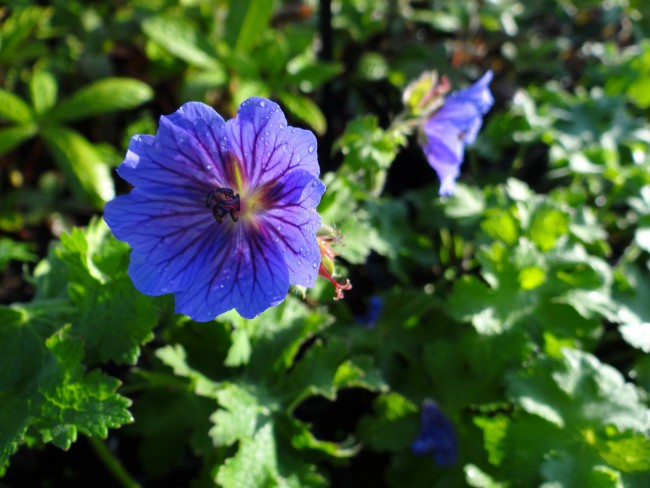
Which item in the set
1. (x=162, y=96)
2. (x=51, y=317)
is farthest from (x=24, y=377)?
(x=162, y=96)

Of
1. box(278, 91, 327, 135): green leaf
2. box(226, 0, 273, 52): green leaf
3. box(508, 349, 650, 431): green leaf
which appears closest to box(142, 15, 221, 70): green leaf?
box(226, 0, 273, 52): green leaf

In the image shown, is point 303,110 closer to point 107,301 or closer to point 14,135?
point 14,135

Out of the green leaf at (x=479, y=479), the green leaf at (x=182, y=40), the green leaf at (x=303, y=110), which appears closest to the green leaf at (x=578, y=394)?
the green leaf at (x=479, y=479)

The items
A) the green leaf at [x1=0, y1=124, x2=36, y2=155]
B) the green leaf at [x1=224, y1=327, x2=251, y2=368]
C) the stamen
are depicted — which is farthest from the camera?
the green leaf at [x1=0, y1=124, x2=36, y2=155]

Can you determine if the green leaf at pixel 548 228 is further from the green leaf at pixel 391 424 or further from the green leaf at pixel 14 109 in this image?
the green leaf at pixel 14 109

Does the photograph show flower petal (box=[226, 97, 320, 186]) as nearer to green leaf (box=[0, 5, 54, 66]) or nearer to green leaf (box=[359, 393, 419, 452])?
green leaf (box=[359, 393, 419, 452])

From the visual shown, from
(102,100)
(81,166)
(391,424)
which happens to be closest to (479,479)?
(391,424)

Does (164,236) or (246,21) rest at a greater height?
(164,236)
